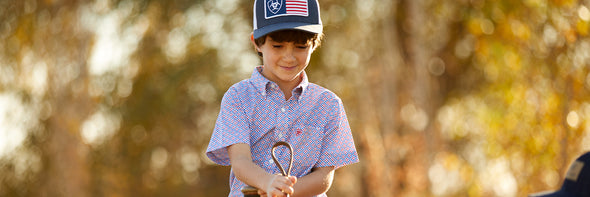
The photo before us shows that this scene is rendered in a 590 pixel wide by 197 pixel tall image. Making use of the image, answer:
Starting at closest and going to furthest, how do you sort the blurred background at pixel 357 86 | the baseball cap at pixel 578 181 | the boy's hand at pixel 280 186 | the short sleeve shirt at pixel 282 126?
the baseball cap at pixel 578 181 → the boy's hand at pixel 280 186 → the short sleeve shirt at pixel 282 126 → the blurred background at pixel 357 86

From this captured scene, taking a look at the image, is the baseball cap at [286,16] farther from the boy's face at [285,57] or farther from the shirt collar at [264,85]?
the shirt collar at [264,85]

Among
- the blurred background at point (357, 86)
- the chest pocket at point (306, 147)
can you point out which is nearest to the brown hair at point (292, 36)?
the chest pocket at point (306, 147)

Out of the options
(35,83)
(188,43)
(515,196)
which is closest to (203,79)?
(188,43)

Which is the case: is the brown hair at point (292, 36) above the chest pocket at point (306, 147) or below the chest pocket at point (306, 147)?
above

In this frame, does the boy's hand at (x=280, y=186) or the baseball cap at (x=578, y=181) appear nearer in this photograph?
the baseball cap at (x=578, y=181)

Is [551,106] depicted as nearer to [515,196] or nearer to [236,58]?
[515,196]

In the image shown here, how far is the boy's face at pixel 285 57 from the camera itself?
255 centimetres

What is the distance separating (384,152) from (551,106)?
1861mm

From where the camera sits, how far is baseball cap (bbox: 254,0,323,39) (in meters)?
2.50

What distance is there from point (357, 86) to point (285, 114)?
19.6ft

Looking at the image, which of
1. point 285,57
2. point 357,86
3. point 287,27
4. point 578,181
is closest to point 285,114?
point 285,57

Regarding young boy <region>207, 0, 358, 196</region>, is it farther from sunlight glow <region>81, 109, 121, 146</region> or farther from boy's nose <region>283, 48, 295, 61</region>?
sunlight glow <region>81, 109, 121, 146</region>

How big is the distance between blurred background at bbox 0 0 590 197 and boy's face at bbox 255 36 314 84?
5.40 m

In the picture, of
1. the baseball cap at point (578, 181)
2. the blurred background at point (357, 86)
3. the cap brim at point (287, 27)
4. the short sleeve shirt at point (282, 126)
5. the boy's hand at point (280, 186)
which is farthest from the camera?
the blurred background at point (357, 86)
